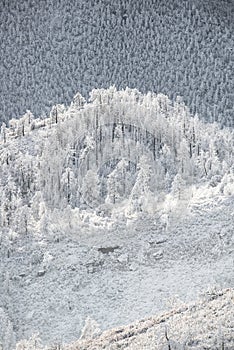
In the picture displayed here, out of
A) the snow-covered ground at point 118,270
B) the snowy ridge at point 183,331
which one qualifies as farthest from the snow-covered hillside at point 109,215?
the snowy ridge at point 183,331

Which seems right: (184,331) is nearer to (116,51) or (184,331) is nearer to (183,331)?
(183,331)

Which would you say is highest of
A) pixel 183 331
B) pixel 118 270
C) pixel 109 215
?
pixel 183 331

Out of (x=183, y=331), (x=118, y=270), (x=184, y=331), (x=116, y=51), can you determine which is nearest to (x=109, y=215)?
(x=118, y=270)

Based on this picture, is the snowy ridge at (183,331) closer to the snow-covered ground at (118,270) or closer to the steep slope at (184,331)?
the steep slope at (184,331)

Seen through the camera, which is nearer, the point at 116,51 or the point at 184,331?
the point at 184,331

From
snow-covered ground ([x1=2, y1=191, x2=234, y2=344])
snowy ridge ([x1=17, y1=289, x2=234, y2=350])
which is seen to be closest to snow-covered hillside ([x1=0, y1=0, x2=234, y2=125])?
snow-covered ground ([x1=2, y1=191, x2=234, y2=344])

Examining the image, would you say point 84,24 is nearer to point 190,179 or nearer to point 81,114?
point 81,114

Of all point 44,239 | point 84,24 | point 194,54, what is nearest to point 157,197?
point 44,239
